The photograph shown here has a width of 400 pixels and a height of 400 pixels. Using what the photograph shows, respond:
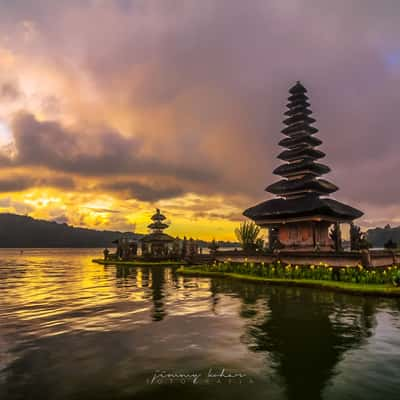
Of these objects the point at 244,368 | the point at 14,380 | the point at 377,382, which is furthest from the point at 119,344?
the point at 377,382

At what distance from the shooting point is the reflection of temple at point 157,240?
52.6 metres

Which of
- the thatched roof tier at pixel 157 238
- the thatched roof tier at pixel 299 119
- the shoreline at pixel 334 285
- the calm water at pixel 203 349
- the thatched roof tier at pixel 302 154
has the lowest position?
the calm water at pixel 203 349

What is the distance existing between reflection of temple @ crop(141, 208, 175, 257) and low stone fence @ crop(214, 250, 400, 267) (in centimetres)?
2382

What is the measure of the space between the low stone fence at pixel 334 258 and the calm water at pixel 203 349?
327 inches

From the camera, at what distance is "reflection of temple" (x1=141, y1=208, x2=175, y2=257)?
5259 cm

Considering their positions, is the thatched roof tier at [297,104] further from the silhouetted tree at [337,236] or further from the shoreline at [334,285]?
the shoreline at [334,285]

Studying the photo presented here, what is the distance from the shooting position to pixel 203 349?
866 centimetres

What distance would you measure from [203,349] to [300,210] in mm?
22715

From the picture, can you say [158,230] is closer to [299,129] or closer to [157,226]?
[157,226]

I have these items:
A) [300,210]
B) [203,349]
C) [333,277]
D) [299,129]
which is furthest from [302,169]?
[203,349]

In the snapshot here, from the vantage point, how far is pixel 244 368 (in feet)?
24.0

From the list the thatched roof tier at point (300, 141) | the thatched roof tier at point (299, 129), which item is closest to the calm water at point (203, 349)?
the thatched roof tier at point (300, 141)

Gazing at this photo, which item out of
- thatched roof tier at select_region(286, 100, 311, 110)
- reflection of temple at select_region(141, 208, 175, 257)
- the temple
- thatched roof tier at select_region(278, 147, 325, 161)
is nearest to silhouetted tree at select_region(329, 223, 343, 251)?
the temple

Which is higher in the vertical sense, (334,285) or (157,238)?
(157,238)
